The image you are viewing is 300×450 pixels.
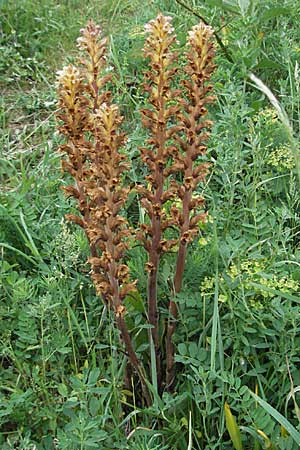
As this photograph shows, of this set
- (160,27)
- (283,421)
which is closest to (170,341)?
(283,421)

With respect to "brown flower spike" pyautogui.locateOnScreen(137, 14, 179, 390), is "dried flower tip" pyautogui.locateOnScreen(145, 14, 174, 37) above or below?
above

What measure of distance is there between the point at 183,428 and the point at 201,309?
42 centimetres

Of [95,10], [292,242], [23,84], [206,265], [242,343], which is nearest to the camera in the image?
[242,343]

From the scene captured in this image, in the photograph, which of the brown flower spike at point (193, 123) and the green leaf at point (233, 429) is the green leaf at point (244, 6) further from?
the green leaf at point (233, 429)

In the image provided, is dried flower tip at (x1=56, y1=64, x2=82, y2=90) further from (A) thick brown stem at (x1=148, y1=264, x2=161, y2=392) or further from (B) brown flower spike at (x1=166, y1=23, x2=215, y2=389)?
(A) thick brown stem at (x1=148, y1=264, x2=161, y2=392)

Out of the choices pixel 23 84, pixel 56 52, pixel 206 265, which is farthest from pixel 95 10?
pixel 206 265

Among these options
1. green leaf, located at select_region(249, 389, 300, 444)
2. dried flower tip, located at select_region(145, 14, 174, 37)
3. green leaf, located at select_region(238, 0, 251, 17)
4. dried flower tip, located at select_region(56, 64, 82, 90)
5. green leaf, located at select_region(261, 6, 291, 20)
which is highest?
dried flower tip, located at select_region(145, 14, 174, 37)

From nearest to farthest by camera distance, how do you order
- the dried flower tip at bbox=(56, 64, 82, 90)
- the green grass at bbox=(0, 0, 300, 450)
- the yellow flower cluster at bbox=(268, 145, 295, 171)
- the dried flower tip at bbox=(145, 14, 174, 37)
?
the dried flower tip at bbox=(145, 14, 174, 37)
the dried flower tip at bbox=(56, 64, 82, 90)
the green grass at bbox=(0, 0, 300, 450)
the yellow flower cluster at bbox=(268, 145, 295, 171)

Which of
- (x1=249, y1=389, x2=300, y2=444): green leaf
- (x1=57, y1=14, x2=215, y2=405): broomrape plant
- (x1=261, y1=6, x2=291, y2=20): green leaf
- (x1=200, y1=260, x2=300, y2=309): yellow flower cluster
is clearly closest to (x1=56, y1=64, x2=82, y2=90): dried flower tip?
(x1=57, y1=14, x2=215, y2=405): broomrape plant

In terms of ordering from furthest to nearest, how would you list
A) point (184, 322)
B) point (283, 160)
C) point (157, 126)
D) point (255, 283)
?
point (283, 160), point (184, 322), point (255, 283), point (157, 126)

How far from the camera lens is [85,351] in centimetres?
265

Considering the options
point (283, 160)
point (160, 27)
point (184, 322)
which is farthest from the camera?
point (283, 160)

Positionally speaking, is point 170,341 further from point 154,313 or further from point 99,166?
point 99,166

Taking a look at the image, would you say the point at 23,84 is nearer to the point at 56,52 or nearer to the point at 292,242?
the point at 56,52
